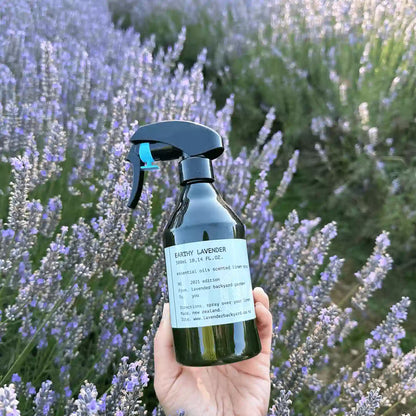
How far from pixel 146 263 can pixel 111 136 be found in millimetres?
600

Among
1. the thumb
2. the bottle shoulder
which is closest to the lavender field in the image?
the thumb

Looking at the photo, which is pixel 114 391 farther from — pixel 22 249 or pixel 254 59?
pixel 254 59

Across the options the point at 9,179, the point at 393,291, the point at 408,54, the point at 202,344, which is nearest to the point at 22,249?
the point at 202,344

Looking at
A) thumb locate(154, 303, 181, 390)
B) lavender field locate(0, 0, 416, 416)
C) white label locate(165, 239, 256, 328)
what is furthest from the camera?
lavender field locate(0, 0, 416, 416)

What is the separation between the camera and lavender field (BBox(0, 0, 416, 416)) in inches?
62.4

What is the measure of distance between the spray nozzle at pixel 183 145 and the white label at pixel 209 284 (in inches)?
8.3

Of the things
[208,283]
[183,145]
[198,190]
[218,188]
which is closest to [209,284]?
[208,283]

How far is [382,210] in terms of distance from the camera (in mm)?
2980

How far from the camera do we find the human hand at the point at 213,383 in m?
1.24

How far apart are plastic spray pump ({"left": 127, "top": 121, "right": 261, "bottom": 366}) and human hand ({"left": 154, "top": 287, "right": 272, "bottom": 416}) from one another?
0.26ft

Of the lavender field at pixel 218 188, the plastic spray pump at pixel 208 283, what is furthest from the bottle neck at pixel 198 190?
the lavender field at pixel 218 188

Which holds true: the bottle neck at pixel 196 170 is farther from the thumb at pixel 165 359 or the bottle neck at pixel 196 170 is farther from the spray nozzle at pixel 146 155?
the thumb at pixel 165 359

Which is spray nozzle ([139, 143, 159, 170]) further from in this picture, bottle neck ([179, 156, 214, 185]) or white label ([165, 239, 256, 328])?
white label ([165, 239, 256, 328])

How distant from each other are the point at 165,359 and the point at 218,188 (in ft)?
3.69
